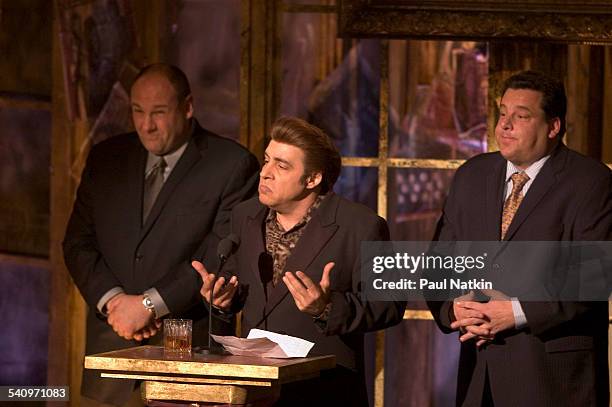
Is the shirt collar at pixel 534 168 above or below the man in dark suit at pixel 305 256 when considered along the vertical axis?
above

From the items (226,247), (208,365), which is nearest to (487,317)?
(226,247)

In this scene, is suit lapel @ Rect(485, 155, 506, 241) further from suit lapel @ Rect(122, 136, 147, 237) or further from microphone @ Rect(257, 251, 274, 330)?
suit lapel @ Rect(122, 136, 147, 237)

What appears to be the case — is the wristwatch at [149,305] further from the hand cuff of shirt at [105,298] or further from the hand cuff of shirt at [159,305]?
the hand cuff of shirt at [105,298]

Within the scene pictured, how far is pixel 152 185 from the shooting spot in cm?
483

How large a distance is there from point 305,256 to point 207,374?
68 centimetres

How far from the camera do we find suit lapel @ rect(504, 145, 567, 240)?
421 centimetres

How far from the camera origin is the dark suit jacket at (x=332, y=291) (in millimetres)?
4039

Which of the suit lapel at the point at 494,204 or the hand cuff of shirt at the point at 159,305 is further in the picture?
the hand cuff of shirt at the point at 159,305

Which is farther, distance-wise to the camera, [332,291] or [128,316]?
[128,316]

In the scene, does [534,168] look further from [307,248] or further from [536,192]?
[307,248]

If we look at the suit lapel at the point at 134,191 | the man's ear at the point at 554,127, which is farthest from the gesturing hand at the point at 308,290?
the suit lapel at the point at 134,191

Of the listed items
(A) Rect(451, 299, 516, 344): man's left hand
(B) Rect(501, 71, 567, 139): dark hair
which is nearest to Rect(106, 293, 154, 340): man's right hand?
(A) Rect(451, 299, 516, 344): man's left hand

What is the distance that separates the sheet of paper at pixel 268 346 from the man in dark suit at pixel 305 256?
203 mm

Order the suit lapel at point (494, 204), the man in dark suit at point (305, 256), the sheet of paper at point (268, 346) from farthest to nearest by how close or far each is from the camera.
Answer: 1. the suit lapel at point (494, 204)
2. the man in dark suit at point (305, 256)
3. the sheet of paper at point (268, 346)
